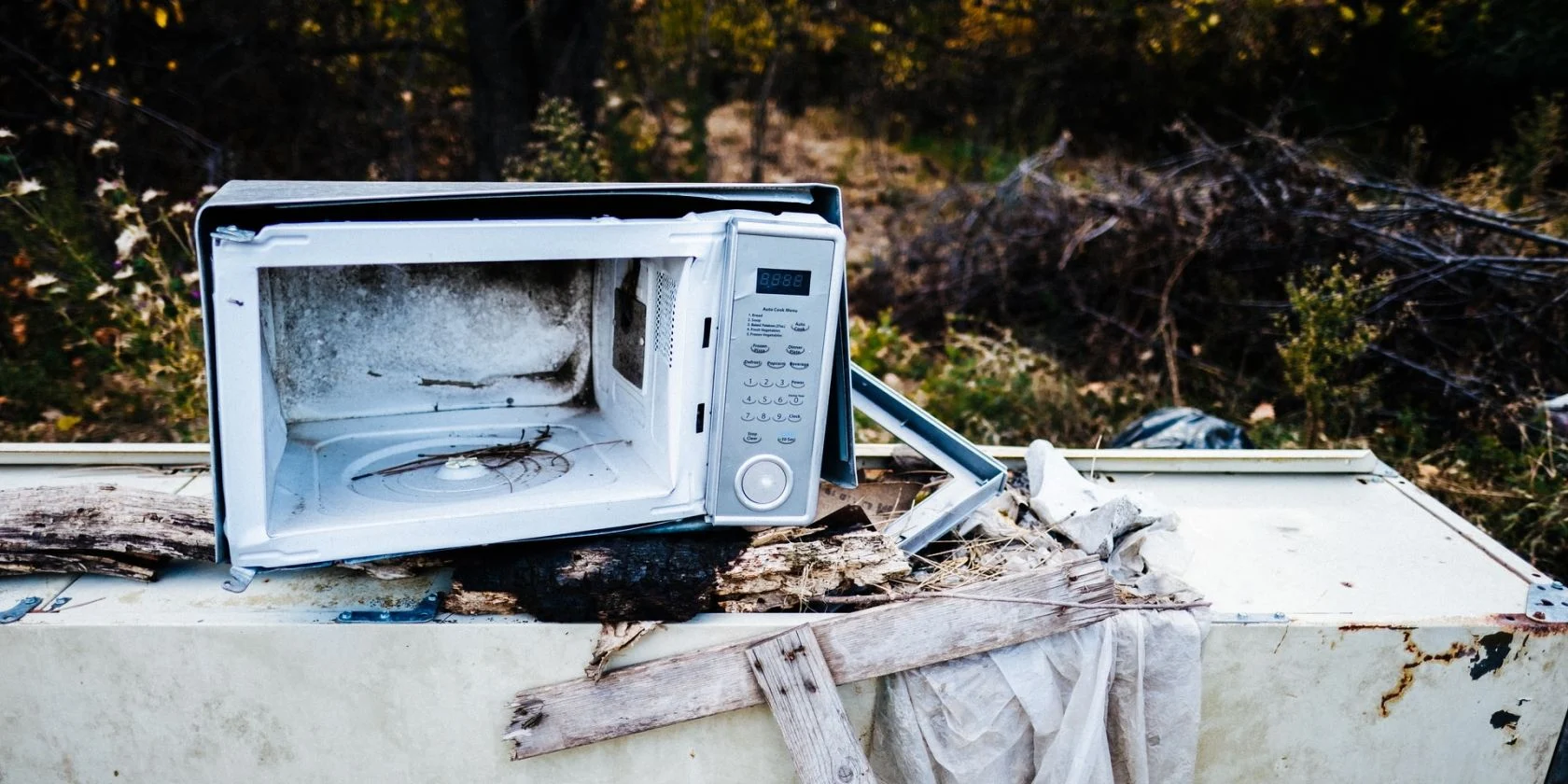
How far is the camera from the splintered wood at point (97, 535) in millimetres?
1670

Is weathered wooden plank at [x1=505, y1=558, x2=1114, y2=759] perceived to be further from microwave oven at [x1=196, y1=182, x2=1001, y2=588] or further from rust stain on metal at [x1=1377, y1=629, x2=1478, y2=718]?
rust stain on metal at [x1=1377, y1=629, x2=1478, y2=718]

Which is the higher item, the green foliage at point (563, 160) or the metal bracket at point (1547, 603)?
the green foliage at point (563, 160)

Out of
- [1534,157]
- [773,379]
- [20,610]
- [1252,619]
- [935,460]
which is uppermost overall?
[1534,157]

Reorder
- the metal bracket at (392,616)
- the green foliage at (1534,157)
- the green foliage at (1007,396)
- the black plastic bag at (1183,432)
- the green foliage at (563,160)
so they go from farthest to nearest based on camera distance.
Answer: the green foliage at (1534,157)
the green foliage at (563,160)
the green foliage at (1007,396)
the black plastic bag at (1183,432)
the metal bracket at (392,616)

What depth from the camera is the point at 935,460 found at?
6.44 ft

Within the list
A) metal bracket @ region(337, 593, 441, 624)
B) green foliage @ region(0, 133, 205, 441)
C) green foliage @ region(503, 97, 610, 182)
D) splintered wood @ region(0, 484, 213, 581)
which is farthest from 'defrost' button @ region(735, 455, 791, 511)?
green foliage @ region(503, 97, 610, 182)

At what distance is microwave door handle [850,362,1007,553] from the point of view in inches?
73.7

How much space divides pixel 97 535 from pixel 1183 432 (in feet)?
8.45

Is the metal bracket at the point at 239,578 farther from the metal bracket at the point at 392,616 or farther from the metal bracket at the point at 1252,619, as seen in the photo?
the metal bracket at the point at 1252,619

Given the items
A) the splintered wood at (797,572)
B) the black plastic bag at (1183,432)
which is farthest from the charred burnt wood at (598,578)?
the black plastic bag at (1183,432)

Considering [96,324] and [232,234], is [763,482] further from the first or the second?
[96,324]

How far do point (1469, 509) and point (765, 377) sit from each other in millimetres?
2542

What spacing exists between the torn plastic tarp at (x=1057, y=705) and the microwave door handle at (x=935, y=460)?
0.29m

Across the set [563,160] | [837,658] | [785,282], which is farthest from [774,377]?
[563,160]
